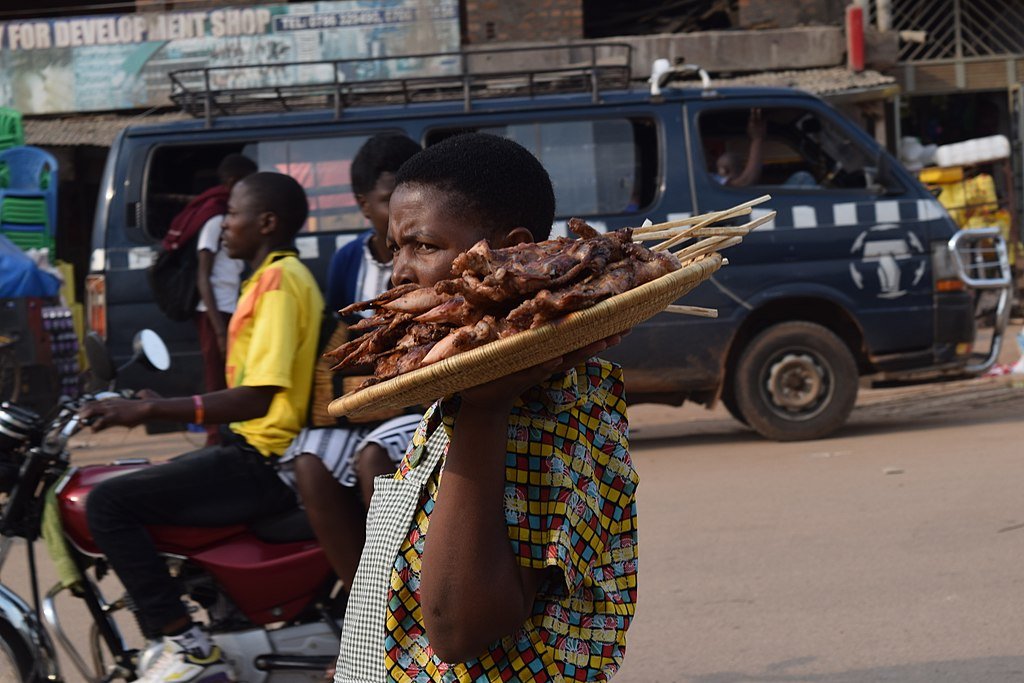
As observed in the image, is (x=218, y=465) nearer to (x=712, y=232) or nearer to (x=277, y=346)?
(x=277, y=346)

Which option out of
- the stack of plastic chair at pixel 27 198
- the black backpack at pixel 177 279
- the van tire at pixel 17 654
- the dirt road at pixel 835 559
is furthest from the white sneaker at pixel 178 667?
the stack of plastic chair at pixel 27 198

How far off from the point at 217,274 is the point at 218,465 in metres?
4.13

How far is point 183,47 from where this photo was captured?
42.8ft

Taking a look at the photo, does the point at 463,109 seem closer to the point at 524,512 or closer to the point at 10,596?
the point at 10,596

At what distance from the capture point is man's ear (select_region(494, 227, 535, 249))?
1.50 m

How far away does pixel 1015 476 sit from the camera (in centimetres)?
634

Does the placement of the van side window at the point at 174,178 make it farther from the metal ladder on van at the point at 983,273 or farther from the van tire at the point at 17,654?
the van tire at the point at 17,654

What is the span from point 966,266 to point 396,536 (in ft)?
23.0

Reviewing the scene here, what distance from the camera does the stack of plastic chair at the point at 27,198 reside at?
11.5 meters

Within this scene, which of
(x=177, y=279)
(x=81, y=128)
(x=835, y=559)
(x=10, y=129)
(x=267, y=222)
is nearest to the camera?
(x=267, y=222)

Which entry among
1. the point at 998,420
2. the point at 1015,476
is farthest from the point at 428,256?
the point at 998,420

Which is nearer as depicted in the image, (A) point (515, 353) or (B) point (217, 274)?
(A) point (515, 353)

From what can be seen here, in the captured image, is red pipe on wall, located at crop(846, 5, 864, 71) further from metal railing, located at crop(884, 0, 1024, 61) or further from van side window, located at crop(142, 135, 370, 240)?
van side window, located at crop(142, 135, 370, 240)

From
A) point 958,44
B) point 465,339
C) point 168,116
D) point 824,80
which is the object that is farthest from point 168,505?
point 958,44
